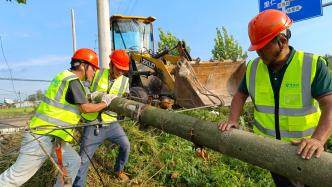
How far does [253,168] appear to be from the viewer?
5820 mm

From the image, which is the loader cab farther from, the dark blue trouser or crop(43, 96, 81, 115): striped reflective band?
crop(43, 96, 81, 115): striped reflective band

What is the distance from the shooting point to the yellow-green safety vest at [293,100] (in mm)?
2775

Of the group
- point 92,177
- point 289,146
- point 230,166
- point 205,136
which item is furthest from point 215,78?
point 289,146

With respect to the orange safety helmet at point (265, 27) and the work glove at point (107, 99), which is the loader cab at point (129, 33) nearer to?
the work glove at point (107, 99)

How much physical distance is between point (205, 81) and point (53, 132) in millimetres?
5793

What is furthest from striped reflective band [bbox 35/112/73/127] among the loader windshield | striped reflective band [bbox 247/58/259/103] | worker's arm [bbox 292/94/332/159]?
the loader windshield

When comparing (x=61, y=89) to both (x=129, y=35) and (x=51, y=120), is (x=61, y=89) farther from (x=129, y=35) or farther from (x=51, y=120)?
(x=129, y=35)

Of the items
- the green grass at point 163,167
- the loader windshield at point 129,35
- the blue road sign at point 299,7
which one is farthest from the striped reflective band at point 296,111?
the loader windshield at point 129,35

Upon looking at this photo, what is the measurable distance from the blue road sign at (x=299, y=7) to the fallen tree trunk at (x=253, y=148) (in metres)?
4.82

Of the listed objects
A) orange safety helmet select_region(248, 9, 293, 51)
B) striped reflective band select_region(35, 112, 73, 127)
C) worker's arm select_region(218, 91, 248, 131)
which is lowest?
striped reflective band select_region(35, 112, 73, 127)

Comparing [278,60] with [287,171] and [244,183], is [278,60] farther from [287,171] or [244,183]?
[244,183]

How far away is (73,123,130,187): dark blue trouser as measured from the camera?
15.1 ft

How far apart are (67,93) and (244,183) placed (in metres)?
2.75

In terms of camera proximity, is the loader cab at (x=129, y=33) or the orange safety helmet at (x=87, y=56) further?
the loader cab at (x=129, y=33)
